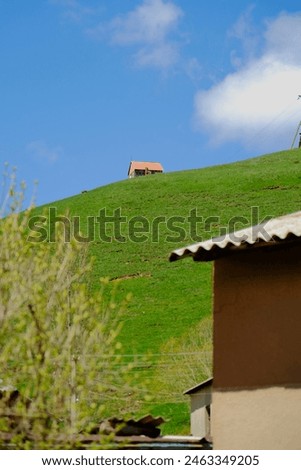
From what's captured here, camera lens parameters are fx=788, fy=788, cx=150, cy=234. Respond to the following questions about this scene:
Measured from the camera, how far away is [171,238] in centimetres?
6838

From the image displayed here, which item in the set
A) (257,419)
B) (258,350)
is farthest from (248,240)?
(257,419)

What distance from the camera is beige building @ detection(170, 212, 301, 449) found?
403 inches

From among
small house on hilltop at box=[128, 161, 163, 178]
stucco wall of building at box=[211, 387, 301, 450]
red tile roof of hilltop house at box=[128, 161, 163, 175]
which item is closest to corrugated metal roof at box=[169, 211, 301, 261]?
stucco wall of building at box=[211, 387, 301, 450]

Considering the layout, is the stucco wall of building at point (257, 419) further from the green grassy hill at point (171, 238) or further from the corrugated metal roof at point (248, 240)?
the green grassy hill at point (171, 238)

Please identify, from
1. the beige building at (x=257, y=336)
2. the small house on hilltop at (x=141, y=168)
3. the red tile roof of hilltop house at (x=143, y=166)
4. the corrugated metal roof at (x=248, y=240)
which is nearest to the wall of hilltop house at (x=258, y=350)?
the beige building at (x=257, y=336)

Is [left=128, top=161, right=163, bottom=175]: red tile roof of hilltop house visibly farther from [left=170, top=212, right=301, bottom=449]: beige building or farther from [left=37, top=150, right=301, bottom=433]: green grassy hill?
[left=170, top=212, right=301, bottom=449]: beige building

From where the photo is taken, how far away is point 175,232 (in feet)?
233

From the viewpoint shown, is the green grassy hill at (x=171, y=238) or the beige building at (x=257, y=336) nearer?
the beige building at (x=257, y=336)

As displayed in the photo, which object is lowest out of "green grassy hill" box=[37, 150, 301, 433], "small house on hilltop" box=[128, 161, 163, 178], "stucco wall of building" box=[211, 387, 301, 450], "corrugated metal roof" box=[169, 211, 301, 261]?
"stucco wall of building" box=[211, 387, 301, 450]

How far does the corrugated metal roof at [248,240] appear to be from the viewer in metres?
10.2

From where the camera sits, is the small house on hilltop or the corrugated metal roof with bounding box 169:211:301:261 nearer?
the corrugated metal roof with bounding box 169:211:301:261

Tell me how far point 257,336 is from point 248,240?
1.36 m

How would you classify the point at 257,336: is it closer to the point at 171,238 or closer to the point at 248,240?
the point at 248,240
